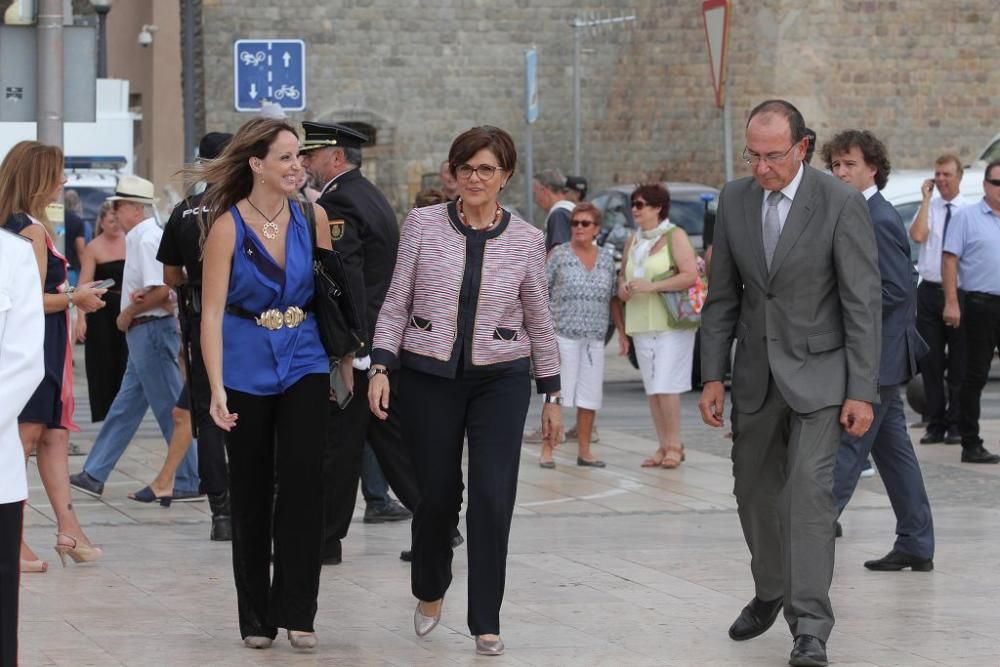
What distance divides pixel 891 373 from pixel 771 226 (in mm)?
1669

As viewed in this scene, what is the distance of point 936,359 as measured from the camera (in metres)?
13.0

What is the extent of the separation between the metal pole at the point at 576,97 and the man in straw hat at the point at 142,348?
31.2m

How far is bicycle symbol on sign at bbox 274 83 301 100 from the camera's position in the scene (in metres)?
15.5

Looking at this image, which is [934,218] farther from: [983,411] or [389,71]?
[389,71]

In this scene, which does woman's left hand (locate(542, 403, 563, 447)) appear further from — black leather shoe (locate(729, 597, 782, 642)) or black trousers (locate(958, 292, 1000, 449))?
black trousers (locate(958, 292, 1000, 449))

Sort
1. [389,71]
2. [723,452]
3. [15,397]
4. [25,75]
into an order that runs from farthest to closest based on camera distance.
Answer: [389,71]
[723,452]
[25,75]
[15,397]

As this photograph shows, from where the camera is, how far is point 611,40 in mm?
44219

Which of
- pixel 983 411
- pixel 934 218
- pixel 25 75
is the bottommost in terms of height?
pixel 983 411

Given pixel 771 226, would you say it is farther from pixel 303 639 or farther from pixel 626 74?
pixel 626 74

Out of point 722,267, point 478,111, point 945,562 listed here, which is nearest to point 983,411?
point 945,562

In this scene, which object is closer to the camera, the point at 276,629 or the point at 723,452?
the point at 276,629

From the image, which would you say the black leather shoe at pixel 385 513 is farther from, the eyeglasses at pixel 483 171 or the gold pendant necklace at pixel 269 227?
the eyeglasses at pixel 483 171

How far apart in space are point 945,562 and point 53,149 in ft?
13.0

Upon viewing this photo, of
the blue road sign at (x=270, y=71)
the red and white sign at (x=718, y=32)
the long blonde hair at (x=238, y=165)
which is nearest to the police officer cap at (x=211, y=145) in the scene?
the long blonde hair at (x=238, y=165)
